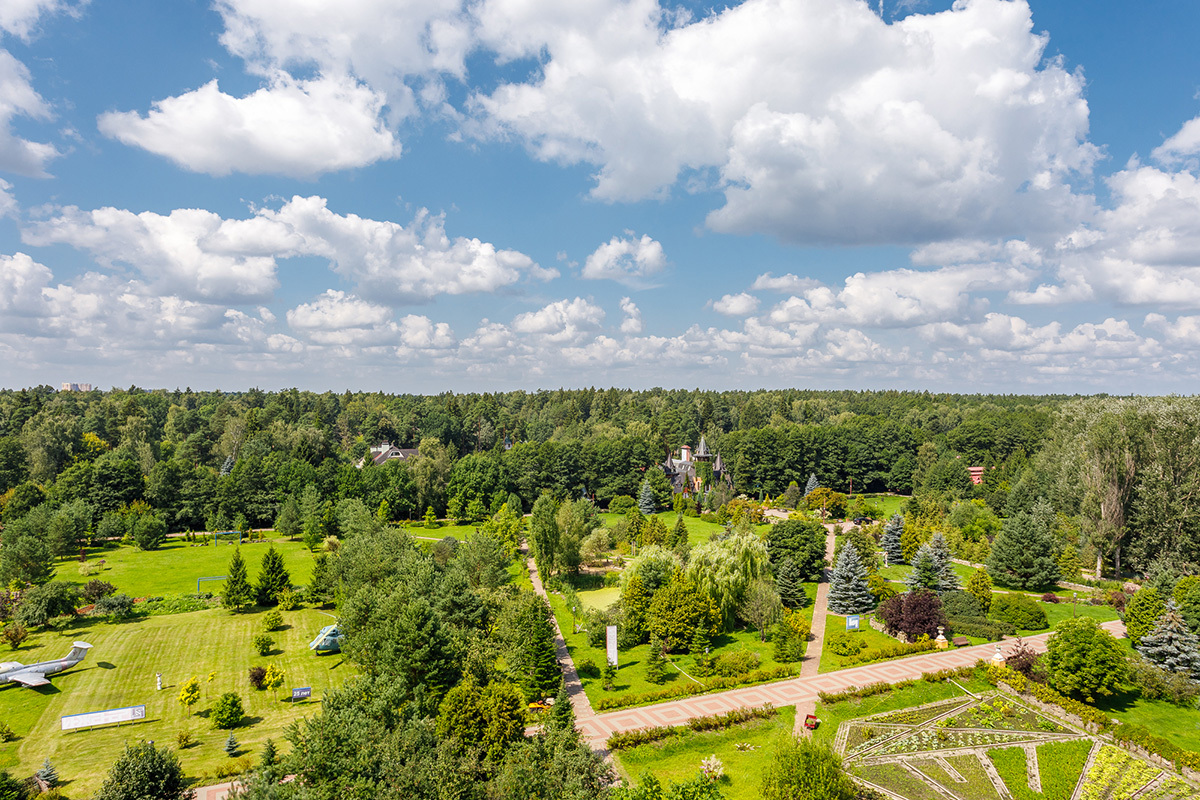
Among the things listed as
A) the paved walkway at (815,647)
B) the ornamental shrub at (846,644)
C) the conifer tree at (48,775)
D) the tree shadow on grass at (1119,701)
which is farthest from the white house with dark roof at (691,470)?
the conifer tree at (48,775)

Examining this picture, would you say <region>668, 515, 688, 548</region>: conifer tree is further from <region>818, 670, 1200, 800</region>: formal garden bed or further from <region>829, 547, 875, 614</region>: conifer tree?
<region>818, 670, 1200, 800</region>: formal garden bed

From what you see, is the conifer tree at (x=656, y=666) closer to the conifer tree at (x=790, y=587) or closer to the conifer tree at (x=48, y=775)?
the conifer tree at (x=790, y=587)

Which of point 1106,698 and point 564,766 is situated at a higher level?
point 564,766

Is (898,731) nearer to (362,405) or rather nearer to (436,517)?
(436,517)

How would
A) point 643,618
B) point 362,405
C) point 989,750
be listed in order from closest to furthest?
point 989,750
point 643,618
point 362,405

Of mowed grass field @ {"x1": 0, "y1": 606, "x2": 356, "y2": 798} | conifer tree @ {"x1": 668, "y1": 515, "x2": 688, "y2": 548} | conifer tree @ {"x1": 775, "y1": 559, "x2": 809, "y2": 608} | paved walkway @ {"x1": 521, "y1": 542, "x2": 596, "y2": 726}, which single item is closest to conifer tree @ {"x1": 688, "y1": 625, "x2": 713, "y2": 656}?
paved walkway @ {"x1": 521, "y1": 542, "x2": 596, "y2": 726}

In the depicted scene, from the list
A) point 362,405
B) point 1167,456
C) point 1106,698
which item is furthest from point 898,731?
point 362,405
